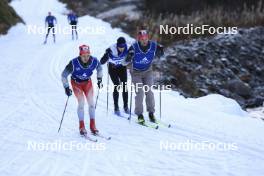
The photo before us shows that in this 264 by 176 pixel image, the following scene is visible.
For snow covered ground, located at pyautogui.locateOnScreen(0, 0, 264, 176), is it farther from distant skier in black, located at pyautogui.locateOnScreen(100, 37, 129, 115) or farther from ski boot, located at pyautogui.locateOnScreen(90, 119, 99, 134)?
distant skier in black, located at pyautogui.locateOnScreen(100, 37, 129, 115)

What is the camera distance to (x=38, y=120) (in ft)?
36.0

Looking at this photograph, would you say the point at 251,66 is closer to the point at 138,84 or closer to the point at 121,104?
the point at 121,104

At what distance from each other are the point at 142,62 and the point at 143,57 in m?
0.12

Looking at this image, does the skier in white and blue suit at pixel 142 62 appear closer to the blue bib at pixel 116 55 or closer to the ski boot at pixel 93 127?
the blue bib at pixel 116 55

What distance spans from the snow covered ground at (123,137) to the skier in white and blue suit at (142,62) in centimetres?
57

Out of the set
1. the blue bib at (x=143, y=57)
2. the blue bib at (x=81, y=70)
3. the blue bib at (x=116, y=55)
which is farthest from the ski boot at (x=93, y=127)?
the blue bib at (x=116, y=55)

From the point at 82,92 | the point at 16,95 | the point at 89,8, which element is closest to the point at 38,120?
the point at 82,92

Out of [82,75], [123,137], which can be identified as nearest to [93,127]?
[123,137]

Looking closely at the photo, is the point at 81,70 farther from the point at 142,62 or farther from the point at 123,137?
the point at 123,137

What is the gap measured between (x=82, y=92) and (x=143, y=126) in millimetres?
1807

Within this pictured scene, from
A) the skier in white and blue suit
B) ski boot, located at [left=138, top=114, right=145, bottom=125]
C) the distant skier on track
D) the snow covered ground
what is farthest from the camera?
ski boot, located at [left=138, top=114, right=145, bottom=125]

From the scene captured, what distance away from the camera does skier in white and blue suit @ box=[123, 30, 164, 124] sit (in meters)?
9.90

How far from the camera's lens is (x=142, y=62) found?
1004 cm

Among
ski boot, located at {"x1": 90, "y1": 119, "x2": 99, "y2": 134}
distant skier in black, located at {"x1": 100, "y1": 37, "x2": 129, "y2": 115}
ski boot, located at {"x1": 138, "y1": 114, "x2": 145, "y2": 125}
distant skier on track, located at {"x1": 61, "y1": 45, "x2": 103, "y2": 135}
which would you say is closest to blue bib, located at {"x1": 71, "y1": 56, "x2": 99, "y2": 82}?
distant skier on track, located at {"x1": 61, "y1": 45, "x2": 103, "y2": 135}
